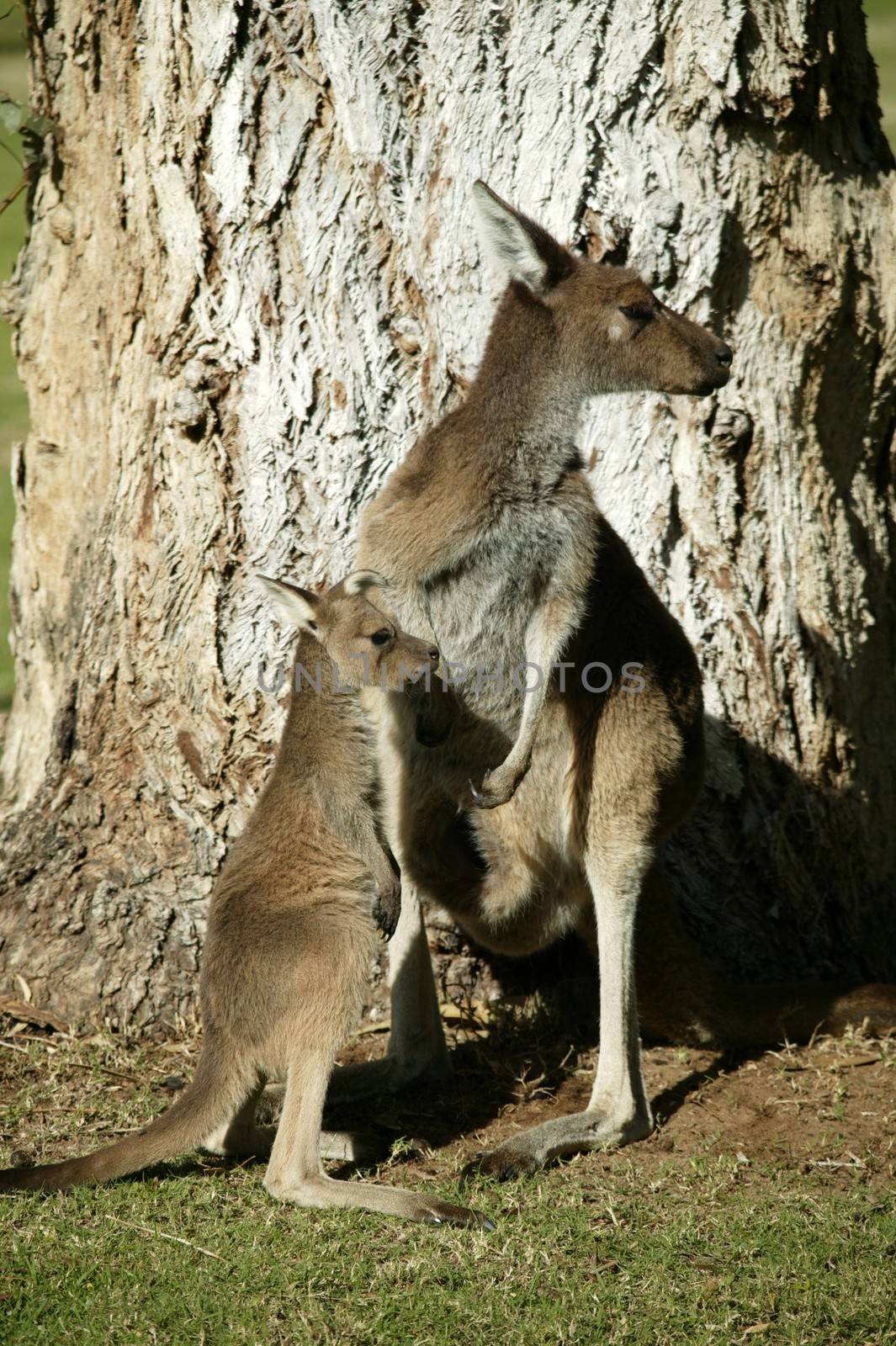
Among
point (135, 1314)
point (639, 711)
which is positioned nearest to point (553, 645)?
point (639, 711)

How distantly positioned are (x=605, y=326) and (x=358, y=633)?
111cm

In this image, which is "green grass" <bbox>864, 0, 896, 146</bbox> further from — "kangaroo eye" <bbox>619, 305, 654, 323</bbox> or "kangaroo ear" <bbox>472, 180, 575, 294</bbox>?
"kangaroo ear" <bbox>472, 180, 575, 294</bbox>

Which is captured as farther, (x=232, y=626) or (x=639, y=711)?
(x=232, y=626)

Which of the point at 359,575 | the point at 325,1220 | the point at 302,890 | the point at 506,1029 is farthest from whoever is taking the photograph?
the point at 506,1029

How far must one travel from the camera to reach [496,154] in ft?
13.9

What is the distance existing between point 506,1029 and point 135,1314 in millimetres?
1896

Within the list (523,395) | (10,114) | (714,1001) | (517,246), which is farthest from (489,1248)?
(10,114)

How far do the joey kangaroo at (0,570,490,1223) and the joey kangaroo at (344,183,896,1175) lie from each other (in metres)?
0.17

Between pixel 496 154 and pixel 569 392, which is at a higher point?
pixel 496 154

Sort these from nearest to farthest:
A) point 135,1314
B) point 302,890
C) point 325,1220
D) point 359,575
Answer: point 135,1314, point 325,1220, point 302,890, point 359,575

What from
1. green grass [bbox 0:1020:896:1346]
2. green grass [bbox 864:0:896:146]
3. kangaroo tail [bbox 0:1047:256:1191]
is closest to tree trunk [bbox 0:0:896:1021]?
green grass [bbox 0:1020:896:1346]

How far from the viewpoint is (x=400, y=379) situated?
432cm

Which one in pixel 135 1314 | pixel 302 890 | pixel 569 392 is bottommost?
pixel 135 1314

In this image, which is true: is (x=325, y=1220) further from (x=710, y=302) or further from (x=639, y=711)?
(x=710, y=302)
